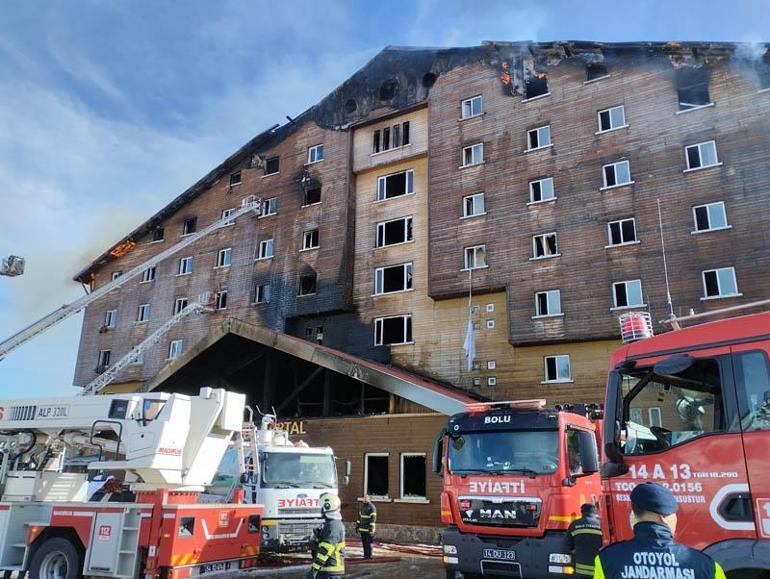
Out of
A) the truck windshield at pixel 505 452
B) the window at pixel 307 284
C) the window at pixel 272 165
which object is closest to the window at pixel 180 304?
the window at pixel 307 284

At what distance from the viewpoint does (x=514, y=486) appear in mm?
9148

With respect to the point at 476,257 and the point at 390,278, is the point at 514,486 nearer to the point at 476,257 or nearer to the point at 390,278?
the point at 476,257

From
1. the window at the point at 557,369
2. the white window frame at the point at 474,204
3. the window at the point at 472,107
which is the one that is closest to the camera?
the window at the point at 557,369

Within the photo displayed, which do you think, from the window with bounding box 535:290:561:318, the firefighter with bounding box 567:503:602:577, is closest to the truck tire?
the firefighter with bounding box 567:503:602:577

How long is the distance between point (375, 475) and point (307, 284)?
11535 millimetres

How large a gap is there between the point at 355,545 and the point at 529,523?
10.2m

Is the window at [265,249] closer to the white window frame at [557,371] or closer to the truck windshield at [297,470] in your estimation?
the white window frame at [557,371]

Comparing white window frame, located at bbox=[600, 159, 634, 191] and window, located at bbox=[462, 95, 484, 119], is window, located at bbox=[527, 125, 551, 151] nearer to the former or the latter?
white window frame, located at bbox=[600, 159, 634, 191]

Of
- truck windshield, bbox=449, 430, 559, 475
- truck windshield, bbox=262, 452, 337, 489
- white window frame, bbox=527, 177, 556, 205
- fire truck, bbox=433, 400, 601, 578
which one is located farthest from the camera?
white window frame, bbox=527, 177, 556, 205

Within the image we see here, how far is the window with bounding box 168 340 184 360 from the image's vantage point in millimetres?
32781

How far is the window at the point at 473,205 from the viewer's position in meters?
25.5

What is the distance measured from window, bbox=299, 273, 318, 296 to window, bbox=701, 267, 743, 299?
681 inches

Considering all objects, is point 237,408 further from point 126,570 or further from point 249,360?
point 249,360

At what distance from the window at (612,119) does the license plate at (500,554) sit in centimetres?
1914
